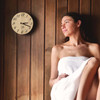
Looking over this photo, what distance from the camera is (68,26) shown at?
1.98 m

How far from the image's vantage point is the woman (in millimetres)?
1571

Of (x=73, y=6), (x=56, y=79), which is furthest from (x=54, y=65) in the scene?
(x=73, y=6)

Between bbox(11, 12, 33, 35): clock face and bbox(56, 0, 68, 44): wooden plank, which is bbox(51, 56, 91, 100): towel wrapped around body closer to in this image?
bbox(56, 0, 68, 44): wooden plank

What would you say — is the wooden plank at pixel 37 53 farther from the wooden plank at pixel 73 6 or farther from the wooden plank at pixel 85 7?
the wooden plank at pixel 85 7

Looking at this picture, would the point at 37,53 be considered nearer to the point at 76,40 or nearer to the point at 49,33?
the point at 49,33

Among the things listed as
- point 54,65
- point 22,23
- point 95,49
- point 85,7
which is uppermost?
point 85,7

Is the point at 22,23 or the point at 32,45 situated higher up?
the point at 22,23

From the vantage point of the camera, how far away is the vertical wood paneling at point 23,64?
7.08ft

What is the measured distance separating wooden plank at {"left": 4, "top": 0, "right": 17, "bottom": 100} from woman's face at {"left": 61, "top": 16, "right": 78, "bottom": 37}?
0.59 metres

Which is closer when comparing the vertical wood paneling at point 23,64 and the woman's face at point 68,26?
the woman's face at point 68,26

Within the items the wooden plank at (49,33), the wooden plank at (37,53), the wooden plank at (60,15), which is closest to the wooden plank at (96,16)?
the wooden plank at (60,15)

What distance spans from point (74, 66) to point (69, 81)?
242 millimetres

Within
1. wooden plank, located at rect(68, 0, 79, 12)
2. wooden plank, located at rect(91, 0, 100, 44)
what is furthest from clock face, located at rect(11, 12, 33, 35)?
wooden plank, located at rect(91, 0, 100, 44)

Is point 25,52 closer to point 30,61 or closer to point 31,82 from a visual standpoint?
point 30,61
